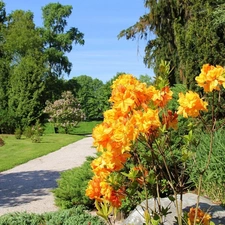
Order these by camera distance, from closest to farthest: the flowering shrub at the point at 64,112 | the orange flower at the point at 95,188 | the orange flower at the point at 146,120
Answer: the orange flower at the point at 146,120, the orange flower at the point at 95,188, the flowering shrub at the point at 64,112

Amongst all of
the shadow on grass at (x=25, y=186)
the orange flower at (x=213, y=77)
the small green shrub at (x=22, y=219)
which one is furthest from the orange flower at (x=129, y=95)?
the shadow on grass at (x=25, y=186)

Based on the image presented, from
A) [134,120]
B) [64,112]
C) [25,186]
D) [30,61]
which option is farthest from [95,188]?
[30,61]

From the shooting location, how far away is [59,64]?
38969mm

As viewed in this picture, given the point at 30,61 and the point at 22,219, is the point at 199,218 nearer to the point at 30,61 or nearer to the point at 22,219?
the point at 22,219

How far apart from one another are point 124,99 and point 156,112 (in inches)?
6.6

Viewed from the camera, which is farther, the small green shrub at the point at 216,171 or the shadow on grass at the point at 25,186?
the shadow on grass at the point at 25,186

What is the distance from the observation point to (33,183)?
866 cm

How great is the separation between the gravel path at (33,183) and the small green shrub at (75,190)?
0.30 m

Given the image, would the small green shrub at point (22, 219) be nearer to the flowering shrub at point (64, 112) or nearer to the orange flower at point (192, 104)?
the orange flower at point (192, 104)

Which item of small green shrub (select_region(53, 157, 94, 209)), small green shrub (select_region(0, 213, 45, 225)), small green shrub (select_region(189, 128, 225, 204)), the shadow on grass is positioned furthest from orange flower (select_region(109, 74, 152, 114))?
the shadow on grass

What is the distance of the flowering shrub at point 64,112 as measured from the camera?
26.3m

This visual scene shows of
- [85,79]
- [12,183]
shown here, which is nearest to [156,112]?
[12,183]

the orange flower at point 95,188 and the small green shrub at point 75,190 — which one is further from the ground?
the orange flower at point 95,188

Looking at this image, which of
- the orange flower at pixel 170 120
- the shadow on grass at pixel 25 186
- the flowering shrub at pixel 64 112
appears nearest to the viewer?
the orange flower at pixel 170 120
